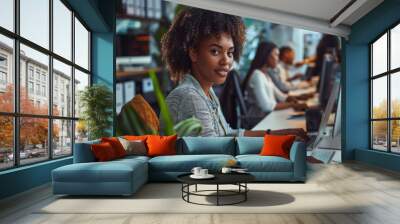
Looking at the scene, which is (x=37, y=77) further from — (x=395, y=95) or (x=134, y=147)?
(x=395, y=95)

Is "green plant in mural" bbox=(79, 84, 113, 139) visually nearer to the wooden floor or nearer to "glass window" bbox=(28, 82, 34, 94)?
"glass window" bbox=(28, 82, 34, 94)

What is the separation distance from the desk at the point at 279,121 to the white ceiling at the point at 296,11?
6.89ft

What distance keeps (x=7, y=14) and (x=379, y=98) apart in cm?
763

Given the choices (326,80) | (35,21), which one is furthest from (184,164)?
(326,80)

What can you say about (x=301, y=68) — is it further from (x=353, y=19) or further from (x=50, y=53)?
(x=50, y=53)

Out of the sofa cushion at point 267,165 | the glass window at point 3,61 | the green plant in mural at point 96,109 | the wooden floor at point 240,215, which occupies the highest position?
the glass window at point 3,61

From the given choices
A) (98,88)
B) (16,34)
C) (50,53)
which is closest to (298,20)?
(98,88)

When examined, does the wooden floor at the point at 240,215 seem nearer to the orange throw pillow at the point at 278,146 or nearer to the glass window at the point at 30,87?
the orange throw pillow at the point at 278,146

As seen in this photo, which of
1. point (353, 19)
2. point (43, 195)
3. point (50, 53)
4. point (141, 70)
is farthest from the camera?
point (141, 70)

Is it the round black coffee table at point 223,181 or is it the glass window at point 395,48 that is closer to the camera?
the round black coffee table at point 223,181

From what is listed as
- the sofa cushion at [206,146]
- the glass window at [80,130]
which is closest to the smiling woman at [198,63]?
the glass window at [80,130]

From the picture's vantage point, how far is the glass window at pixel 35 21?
5.40 metres

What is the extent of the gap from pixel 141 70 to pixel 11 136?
14.2 ft

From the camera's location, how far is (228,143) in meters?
6.72
